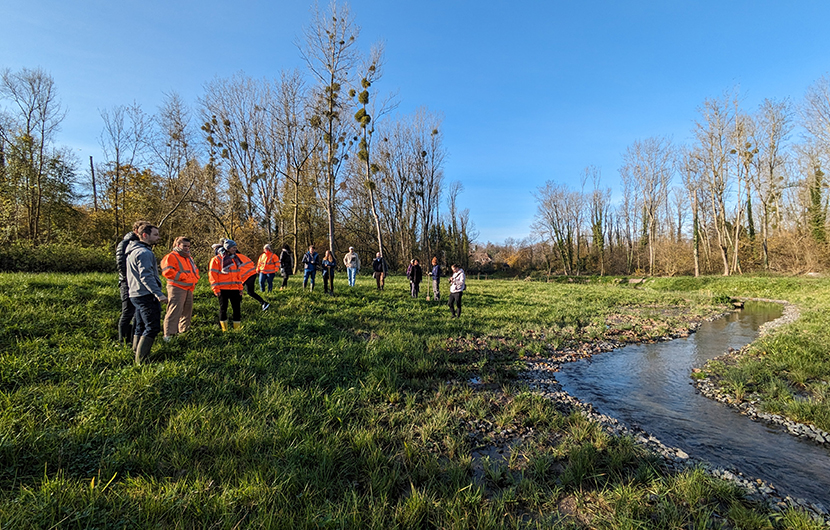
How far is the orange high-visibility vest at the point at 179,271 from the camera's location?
5.80 meters

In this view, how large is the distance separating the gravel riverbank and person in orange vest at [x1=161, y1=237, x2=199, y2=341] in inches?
252

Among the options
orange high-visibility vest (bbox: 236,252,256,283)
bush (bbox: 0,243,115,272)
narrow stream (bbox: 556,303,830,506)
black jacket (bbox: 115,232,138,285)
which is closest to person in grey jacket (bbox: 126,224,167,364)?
black jacket (bbox: 115,232,138,285)

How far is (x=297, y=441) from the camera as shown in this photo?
3561 millimetres

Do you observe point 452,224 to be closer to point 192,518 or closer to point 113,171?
point 113,171

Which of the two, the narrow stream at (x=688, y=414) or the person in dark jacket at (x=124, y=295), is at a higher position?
the person in dark jacket at (x=124, y=295)

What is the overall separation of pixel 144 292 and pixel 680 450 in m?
7.24

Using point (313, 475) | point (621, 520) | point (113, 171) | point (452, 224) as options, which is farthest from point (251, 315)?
point (452, 224)

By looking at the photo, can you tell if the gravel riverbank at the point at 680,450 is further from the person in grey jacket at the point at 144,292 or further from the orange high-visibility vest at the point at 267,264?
the orange high-visibility vest at the point at 267,264

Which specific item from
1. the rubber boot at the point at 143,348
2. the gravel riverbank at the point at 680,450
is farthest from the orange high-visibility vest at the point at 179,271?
the gravel riverbank at the point at 680,450

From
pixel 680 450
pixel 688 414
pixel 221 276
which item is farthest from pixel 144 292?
pixel 688 414

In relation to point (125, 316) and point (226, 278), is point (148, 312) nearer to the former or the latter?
point (125, 316)

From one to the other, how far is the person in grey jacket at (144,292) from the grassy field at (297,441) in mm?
381

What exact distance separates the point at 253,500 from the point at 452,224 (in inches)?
1814

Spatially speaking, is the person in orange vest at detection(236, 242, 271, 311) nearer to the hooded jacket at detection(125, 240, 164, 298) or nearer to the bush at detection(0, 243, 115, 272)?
the hooded jacket at detection(125, 240, 164, 298)
